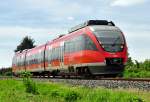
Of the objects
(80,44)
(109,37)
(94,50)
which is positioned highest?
(109,37)

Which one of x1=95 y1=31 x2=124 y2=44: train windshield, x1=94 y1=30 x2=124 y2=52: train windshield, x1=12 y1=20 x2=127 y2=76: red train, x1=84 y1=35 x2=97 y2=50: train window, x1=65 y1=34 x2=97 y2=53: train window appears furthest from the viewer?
x1=65 y1=34 x2=97 y2=53: train window

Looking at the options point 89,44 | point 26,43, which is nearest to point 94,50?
point 89,44

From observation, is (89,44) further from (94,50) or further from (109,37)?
(109,37)

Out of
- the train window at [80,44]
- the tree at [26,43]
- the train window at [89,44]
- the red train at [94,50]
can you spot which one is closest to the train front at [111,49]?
the red train at [94,50]

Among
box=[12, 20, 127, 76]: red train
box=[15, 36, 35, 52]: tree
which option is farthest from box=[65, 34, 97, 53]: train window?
box=[15, 36, 35, 52]: tree

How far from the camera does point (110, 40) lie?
1093 inches

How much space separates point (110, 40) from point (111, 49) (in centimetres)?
60

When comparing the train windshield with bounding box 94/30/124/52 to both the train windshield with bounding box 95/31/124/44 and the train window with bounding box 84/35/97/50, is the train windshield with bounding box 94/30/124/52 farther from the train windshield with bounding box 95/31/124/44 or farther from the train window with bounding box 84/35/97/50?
the train window with bounding box 84/35/97/50

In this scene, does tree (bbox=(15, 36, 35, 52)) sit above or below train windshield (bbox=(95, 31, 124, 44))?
above

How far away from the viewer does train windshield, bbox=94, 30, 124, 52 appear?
2753 centimetres

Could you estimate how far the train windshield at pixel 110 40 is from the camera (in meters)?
27.5

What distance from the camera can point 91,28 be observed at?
28.6m

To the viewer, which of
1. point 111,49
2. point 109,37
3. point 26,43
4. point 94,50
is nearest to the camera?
point 111,49

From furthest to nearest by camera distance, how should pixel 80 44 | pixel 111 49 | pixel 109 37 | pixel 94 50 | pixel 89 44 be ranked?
pixel 80 44 < pixel 89 44 < pixel 109 37 < pixel 94 50 < pixel 111 49
